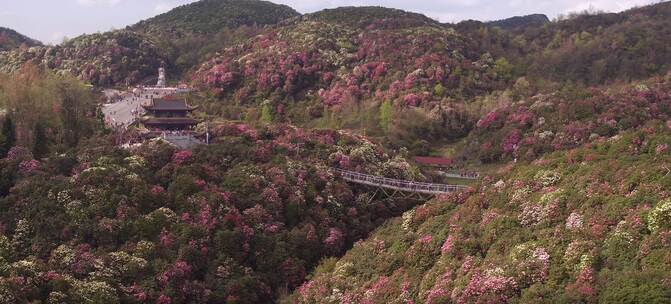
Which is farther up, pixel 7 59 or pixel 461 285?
pixel 7 59

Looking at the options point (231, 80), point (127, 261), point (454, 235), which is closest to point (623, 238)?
point (454, 235)

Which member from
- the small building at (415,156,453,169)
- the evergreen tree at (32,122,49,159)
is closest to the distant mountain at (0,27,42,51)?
the evergreen tree at (32,122,49,159)

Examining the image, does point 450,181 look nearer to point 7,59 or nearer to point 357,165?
point 357,165

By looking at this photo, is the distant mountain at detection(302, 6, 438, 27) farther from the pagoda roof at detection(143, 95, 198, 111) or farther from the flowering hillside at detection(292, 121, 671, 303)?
the flowering hillside at detection(292, 121, 671, 303)

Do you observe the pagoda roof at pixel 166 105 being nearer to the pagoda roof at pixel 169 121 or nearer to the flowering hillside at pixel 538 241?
the pagoda roof at pixel 169 121

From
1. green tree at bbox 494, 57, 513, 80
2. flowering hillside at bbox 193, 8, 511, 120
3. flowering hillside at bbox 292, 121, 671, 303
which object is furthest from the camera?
green tree at bbox 494, 57, 513, 80

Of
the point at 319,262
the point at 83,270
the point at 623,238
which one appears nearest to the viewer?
the point at 623,238
